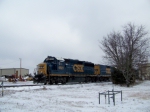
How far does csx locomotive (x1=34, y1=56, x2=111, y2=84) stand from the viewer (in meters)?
32.8

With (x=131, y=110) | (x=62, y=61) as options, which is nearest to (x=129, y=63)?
(x=62, y=61)

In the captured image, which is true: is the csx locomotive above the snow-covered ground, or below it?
above

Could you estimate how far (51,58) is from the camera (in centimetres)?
3497

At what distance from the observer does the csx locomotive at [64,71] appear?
32.8 meters

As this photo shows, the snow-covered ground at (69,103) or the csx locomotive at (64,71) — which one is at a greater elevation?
the csx locomotive at (64,71)

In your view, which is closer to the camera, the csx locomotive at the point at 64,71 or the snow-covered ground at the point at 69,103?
the snow-covered ground at the point at 69,103

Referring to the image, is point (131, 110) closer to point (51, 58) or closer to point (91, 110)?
point (91, 110)

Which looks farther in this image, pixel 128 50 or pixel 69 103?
pixel 128 50

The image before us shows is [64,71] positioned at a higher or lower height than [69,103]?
higher

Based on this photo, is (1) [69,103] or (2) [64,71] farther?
(2) [64,71]

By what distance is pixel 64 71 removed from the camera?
36.1 meters

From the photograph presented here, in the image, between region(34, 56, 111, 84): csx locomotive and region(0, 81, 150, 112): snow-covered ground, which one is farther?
region(34, 56, 111, 84): csx locomotive

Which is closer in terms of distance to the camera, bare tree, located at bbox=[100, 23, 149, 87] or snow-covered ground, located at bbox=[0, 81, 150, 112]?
snow-covered ground, located at bbox=[0, 81, 150, 112]

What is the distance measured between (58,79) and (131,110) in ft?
81.8
